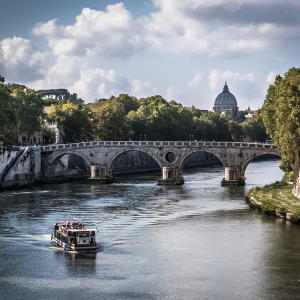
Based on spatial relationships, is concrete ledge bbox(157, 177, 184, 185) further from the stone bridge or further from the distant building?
the distant building

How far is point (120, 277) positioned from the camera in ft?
152

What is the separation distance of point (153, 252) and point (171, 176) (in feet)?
179

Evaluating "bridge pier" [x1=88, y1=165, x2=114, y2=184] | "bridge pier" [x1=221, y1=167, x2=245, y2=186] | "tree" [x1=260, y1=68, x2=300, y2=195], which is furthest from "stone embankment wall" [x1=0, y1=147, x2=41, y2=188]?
"tree" [x1=260, y1=68, x2=300, y2=195]

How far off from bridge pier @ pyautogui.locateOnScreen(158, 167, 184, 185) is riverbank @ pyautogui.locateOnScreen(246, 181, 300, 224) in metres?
22.0

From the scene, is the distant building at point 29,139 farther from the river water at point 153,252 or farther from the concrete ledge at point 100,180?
the river water at point 153,252

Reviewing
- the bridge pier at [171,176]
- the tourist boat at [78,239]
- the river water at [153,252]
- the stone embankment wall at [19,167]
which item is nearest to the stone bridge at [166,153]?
the bridge pier at [171,176]

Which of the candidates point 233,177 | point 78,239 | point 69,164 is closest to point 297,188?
point 233,177

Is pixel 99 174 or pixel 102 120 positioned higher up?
pixel 102 120

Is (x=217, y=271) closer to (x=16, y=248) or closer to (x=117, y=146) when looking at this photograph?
(x=16, y=248)

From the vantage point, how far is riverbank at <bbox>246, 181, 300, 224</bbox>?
66.1 meters

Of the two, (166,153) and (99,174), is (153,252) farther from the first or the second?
(99,174)

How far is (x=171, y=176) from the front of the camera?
107875 mm

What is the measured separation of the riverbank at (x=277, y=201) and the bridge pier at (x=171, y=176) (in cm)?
2201

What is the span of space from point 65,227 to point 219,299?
18625 mm
